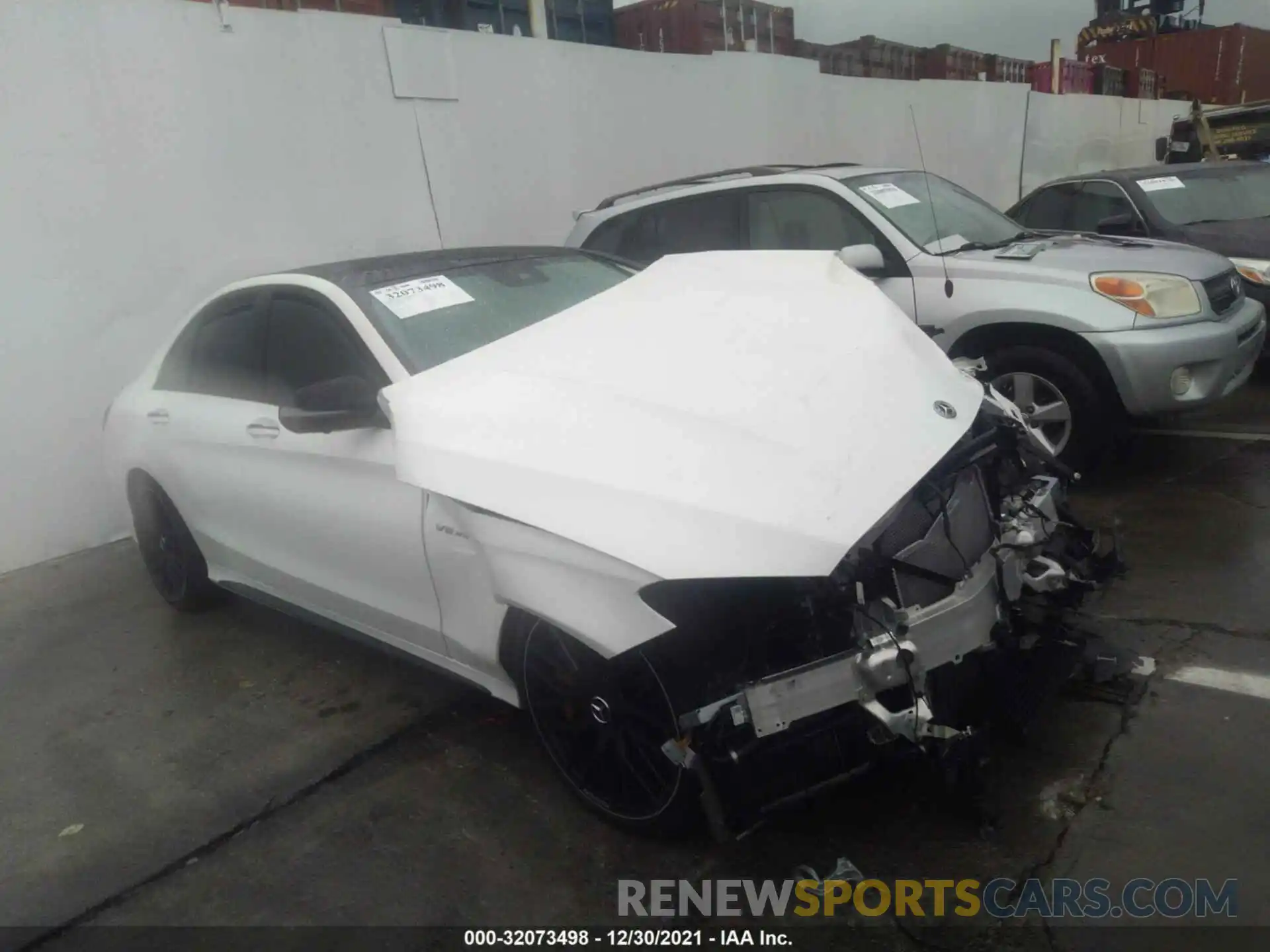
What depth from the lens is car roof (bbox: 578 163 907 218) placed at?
18.5 feet

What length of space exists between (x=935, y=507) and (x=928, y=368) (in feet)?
1.85

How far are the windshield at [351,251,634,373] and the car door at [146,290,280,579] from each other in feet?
2.57

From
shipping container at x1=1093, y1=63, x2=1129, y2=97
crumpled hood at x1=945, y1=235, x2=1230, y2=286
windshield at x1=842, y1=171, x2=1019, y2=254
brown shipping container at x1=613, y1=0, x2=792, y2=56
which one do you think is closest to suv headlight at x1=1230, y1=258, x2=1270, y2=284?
crumpled hood at x1=945, y1=235, x2=1230, y2=286

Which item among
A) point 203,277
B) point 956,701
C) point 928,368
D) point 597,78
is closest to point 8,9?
point 203,277

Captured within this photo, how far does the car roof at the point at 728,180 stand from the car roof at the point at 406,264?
210 cm

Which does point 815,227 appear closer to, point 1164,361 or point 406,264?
point 1164,361

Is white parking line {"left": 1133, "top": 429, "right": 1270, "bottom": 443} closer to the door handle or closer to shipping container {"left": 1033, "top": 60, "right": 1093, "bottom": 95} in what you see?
the door handle

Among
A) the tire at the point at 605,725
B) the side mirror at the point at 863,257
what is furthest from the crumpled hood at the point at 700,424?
the side mirror at the point at 863,257

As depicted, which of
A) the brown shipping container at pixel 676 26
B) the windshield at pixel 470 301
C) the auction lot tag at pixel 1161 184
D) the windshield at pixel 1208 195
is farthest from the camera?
the brown shipping container at pixel 676 26

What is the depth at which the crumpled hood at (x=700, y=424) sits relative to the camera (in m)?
2.19

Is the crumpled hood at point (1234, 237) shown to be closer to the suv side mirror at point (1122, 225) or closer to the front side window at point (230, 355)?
the suv side mirror at point (1122, 225)

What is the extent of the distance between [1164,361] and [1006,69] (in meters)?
13.5

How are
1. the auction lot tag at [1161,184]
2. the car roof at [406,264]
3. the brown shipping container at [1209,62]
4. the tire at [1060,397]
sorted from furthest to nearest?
the brown shipping container at [1209,62] < the auction lot tag at [1161,184] < the tire at [1060,397] < the car roof at [406,264]

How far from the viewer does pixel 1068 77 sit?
54.3ft
